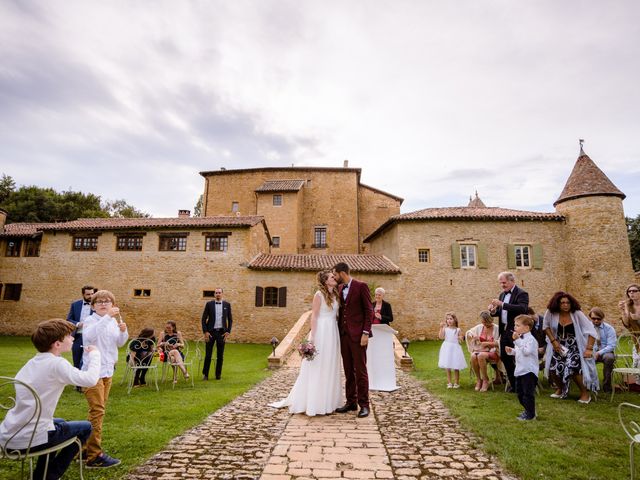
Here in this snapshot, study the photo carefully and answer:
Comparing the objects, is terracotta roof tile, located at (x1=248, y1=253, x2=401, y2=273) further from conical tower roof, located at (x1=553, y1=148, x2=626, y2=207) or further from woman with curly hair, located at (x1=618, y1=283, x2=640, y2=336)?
woman with curly hair, located at (x1=618, y1=283, x2=640, y2=336)

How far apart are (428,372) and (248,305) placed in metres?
12.2

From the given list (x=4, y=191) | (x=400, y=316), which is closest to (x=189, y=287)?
(x=400, y=316)

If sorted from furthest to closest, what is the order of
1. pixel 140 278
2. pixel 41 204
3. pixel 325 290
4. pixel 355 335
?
pixel 41 204 < pixel 140 278 < pixel 325 290 < pixel 355 335

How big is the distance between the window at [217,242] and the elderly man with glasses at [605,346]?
1733cm

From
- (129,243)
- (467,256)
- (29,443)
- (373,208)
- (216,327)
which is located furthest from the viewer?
(373,208)

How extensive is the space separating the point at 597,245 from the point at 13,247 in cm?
3419

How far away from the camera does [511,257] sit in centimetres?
2064

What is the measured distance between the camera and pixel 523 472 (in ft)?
11.4

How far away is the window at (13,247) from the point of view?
23.0m

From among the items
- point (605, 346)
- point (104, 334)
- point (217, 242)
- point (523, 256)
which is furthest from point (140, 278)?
point (523, 256)

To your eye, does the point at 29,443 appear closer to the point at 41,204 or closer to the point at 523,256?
the point at 523,256

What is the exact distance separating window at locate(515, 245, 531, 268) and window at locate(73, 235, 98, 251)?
24.5 meters

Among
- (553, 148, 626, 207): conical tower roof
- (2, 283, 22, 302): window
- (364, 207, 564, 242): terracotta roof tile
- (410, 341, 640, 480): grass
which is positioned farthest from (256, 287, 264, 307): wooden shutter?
(553, 148, 626, 207): conical tower roof

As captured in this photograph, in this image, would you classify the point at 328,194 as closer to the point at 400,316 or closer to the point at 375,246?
the point at 375,246
